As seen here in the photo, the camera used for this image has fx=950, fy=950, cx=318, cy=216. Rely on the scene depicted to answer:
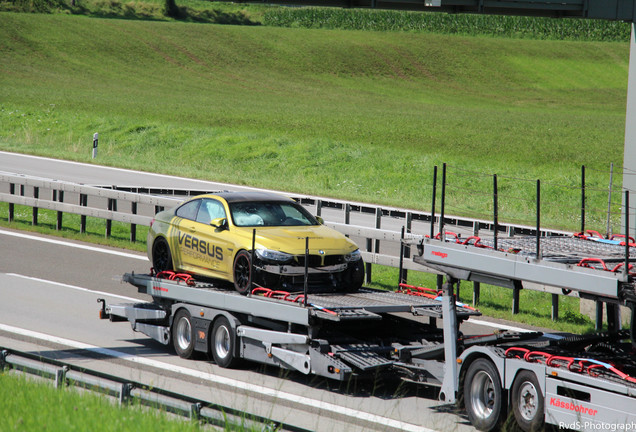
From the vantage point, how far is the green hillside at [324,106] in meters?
34.7

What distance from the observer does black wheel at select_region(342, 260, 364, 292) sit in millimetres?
11656

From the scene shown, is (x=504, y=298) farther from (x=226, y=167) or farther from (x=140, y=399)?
(x=226, y=167)

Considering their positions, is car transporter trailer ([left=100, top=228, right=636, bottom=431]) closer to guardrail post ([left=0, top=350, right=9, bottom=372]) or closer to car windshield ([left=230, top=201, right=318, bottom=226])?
car windshield ([left=230, top=201, right=318, bottom=226])

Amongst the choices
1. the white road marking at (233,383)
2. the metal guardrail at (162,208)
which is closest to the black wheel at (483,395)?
the white road marking at (233,383)

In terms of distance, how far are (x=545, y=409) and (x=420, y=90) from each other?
70037 mm

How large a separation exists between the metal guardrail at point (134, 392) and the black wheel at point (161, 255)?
400 cm

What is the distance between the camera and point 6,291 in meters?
15.1

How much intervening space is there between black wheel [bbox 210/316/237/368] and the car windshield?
1.54m

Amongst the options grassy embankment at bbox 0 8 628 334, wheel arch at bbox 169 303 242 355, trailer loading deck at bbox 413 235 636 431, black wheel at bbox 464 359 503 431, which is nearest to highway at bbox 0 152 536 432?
black wheel at bbox 464 359 503 431

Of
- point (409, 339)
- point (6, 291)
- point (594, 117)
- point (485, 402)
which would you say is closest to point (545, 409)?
point (485, 402)

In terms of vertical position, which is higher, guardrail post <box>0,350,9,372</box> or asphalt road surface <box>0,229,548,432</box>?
guardrail post <box>0,350,9,372</box>

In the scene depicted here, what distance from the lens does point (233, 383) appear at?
1020cm

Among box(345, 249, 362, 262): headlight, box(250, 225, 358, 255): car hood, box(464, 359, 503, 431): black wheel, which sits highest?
box(250, 225, 358, 255): car hood

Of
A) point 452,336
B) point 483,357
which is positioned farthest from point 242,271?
point 483,357
